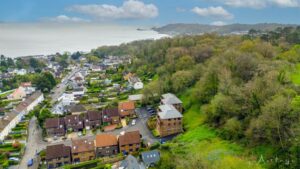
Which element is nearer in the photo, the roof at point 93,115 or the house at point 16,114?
the house at point 16,114

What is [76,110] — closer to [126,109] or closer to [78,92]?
[126,109]

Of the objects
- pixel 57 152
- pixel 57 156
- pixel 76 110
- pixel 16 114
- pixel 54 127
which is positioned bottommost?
pixel 57 156

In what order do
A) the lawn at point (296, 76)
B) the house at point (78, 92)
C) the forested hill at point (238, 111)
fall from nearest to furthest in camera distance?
the forested hill at point (238, 111)
the lawn at point (296, 76)
the house at point (78, 92)

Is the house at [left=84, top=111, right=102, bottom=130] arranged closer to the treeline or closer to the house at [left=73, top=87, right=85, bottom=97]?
the house at [left=73, top=87, right=85, bottom=97]

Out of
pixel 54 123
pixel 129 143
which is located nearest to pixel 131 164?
pixel 129 143

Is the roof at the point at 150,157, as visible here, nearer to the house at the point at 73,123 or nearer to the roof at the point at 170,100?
the roof at the point at 170,100

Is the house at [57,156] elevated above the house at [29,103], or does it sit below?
below

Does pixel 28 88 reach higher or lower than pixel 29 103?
higher

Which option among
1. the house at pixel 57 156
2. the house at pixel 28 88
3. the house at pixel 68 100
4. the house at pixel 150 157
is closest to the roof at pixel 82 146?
the house at pixel 57 156
